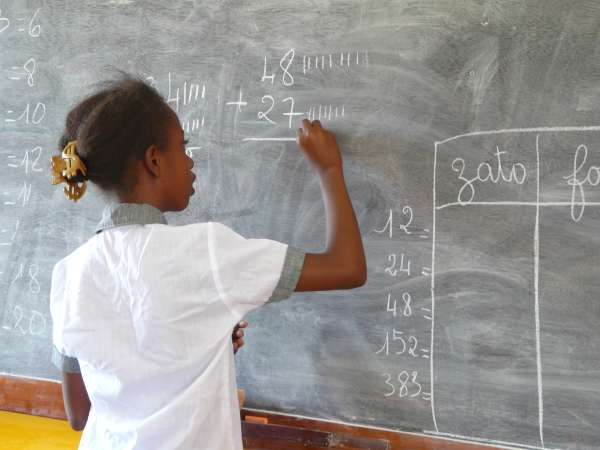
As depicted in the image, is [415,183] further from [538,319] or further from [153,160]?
[153,160]

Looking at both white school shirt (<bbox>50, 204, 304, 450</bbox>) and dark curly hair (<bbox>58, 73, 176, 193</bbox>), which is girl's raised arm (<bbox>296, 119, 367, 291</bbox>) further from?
dark curly hair (<bbox>58, 73, 176, 193</bbox>)

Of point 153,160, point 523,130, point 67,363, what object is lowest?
point 67,363

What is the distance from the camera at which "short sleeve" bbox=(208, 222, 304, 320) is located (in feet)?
3.83

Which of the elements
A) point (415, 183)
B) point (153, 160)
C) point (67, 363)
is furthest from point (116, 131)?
point (415, 183)

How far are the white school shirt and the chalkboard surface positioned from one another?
389 millimetres

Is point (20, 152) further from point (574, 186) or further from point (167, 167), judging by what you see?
point (574, 186)

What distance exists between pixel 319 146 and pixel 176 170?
348 millimetres

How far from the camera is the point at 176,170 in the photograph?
1.32 metres

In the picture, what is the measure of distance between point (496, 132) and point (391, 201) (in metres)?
0.26

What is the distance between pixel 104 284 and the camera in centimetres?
122

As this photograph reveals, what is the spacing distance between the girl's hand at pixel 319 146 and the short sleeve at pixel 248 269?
0.34 meters

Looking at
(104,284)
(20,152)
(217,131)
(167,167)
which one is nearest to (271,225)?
(217,131)

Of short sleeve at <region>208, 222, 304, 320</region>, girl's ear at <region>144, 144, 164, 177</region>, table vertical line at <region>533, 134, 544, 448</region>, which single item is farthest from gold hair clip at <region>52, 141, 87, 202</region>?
table vertical line at <region>533, 134, 544, 448</region>

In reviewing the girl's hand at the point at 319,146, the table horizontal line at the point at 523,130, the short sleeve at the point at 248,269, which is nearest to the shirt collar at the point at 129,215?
the short sleeve at the point at 248,269
